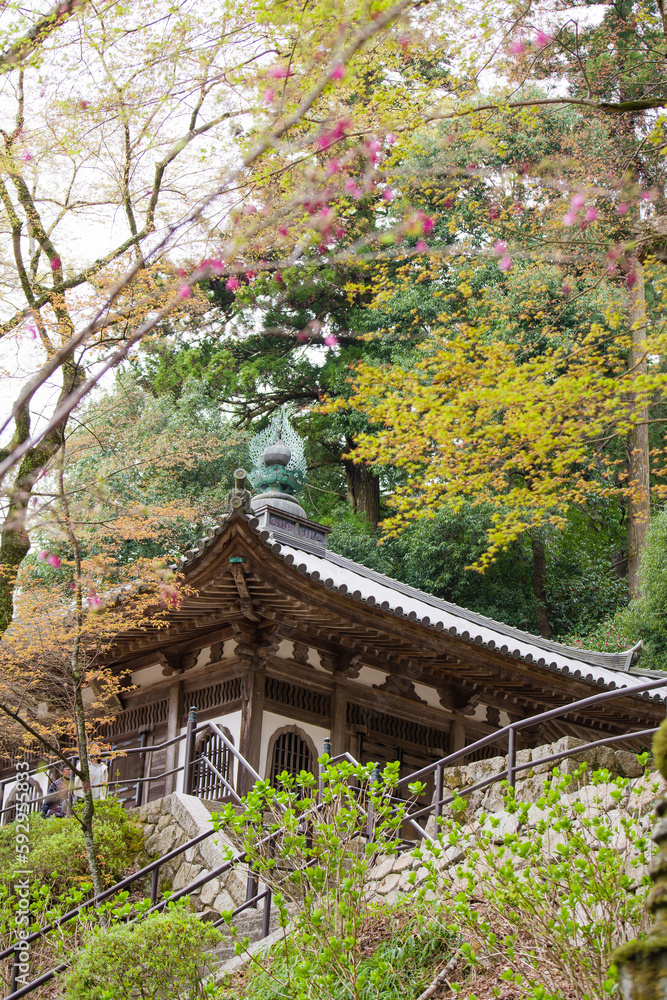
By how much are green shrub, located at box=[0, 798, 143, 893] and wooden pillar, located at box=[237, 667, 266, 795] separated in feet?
4.78

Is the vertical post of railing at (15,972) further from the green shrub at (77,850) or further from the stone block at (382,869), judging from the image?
the stone block at (382,869)

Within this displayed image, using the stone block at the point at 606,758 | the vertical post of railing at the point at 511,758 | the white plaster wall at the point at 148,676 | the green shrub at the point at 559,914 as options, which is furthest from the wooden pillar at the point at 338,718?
the green shrub at the point at 559,914

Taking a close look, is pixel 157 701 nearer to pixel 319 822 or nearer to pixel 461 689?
pixel 461 689

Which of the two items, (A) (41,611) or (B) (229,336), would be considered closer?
(A) (41,611)

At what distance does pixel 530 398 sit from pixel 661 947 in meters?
5.95

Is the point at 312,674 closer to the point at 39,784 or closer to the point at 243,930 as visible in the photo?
the point at 243,930

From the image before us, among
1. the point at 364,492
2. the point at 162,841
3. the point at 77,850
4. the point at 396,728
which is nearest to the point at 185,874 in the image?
the point at 162,841

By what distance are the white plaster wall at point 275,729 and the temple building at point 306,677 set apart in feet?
0.06

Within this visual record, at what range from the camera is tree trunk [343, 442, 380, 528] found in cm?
2677

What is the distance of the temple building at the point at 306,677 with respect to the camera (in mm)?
9383

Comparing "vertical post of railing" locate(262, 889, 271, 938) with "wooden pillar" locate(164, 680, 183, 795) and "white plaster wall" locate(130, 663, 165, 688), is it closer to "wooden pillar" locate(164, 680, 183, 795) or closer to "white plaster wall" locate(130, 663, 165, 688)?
"wooden pillar" locate(164, 680, 183, 795)

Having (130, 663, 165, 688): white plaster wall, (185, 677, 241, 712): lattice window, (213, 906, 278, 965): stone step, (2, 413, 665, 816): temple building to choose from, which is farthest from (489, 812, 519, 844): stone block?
(130, 663, 165, 688): white plaster wall

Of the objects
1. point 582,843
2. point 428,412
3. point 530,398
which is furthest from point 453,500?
point 582,843

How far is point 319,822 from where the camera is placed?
517 centimetres
